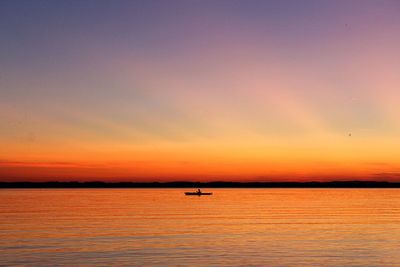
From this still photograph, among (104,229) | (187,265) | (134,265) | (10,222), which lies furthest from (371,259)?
(10,222)

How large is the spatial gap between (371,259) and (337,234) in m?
21.7

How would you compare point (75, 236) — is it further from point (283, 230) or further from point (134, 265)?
point (283, 230)

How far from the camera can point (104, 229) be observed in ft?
245

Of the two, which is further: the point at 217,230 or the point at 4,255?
the point at 217,230

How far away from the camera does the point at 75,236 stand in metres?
64.8

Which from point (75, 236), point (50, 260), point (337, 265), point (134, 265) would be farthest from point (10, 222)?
point (337, 265)

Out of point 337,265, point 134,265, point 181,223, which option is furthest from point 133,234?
point 337,265

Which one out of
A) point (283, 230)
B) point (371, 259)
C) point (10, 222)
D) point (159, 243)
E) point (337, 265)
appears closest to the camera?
point (337, 265)

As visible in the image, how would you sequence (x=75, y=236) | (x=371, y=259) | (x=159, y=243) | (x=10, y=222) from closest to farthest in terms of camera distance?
1. (x=371, y=259)
2. (x=159, y=243)
3. (x=75, y=236)
4. (x=10, y=222)

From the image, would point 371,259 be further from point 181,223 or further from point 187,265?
point 181,223

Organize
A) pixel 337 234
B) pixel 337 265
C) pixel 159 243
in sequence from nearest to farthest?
pixel 337 265 → pixel 159 243 → pixel 337 234

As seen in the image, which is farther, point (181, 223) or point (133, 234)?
point (181, 223)

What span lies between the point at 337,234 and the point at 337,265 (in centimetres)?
2567

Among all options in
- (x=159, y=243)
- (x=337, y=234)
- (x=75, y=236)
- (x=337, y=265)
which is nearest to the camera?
(x=337, y=265)
